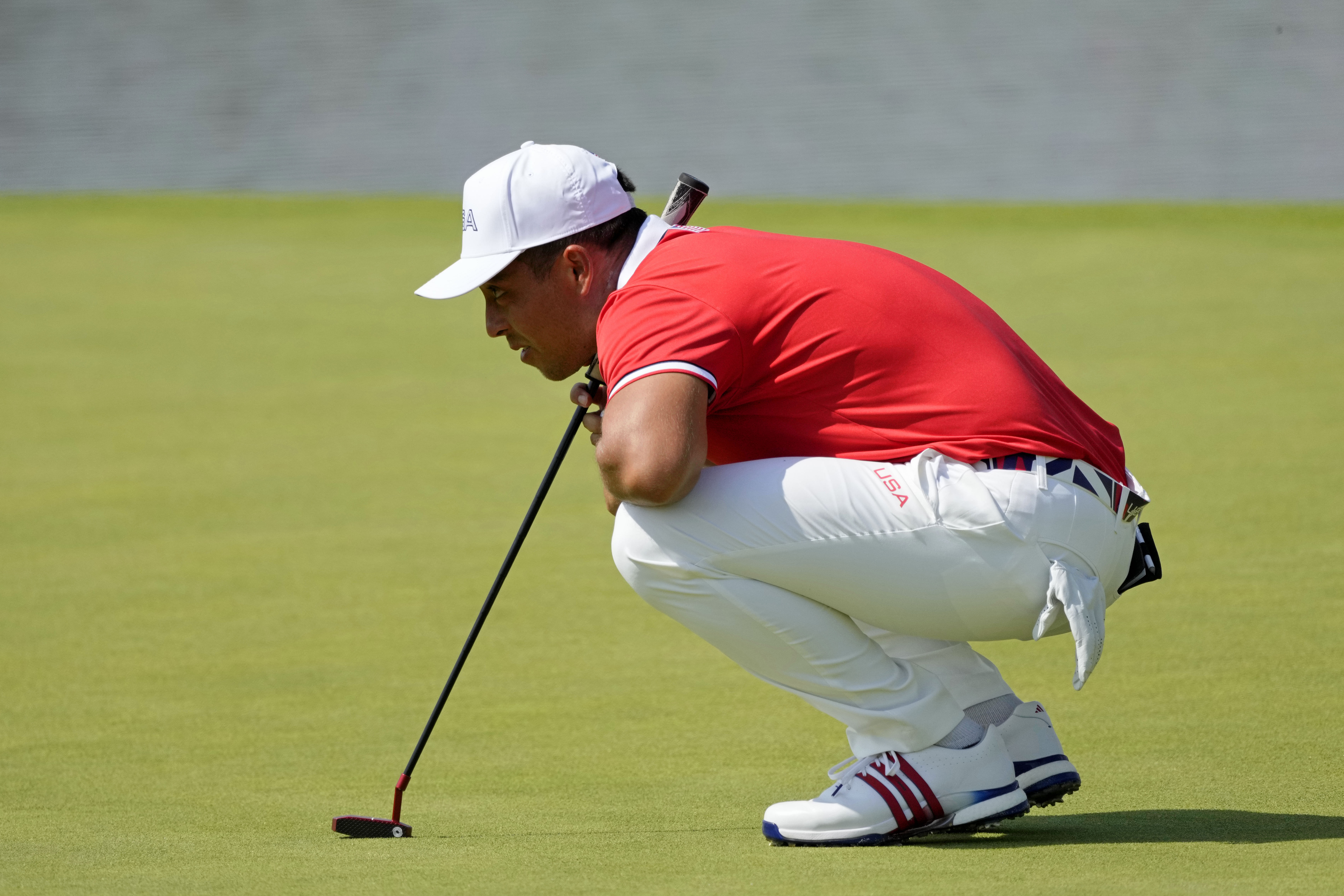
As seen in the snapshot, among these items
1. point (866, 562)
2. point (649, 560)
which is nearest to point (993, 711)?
point (866, 562)

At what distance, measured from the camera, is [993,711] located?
7.62 feet

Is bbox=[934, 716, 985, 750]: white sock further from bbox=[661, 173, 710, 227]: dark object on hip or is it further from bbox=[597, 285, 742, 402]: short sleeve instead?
bbox=[661, 173, 710, 227]: dark object on hip

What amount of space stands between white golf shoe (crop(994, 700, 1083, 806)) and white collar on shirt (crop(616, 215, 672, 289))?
2.61ft

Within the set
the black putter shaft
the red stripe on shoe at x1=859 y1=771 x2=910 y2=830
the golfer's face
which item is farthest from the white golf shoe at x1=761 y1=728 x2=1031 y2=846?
the golfer's face

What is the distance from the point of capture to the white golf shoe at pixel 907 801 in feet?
7.07

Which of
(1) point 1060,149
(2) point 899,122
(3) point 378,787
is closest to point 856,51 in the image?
(2) point 899,122

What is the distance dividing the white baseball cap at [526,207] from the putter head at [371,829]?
2.36 feet

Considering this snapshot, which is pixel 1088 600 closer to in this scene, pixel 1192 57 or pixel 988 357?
pixel 988 357

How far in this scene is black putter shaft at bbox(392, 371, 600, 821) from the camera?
2367 mm

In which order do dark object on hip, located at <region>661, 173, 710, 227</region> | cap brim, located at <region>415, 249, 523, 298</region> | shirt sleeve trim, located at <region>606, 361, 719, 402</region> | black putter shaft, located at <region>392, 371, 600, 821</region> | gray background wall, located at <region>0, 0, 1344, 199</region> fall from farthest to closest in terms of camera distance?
gray background wall, located at <region>0, 0, 1344, 199</region>
dark object on hip, located at <region>661, 173, 710, 227</region>
black putter shaft, located at <region>392, 371, 600, 821</region>
cap brim, located at <region>415, 249, 523, 298</region>
shirt sleeve trim, located at <region>606, 361, 719, 402</region>

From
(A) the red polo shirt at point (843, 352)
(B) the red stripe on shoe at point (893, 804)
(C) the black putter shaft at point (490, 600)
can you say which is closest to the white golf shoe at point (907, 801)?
(B) the red stripe on shoe at point (893, 804)

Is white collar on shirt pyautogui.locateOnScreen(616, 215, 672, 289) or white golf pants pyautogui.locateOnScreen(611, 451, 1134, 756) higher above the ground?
white collar on shirt pyautogui.locateOnScreen(616, 215, 672, 289)

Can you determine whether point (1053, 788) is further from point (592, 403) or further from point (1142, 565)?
point (592, 403)

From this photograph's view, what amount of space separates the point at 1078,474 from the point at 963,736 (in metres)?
0.38
